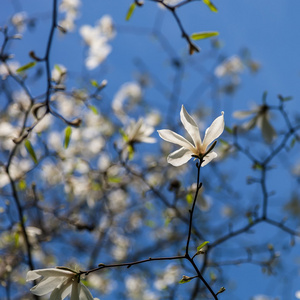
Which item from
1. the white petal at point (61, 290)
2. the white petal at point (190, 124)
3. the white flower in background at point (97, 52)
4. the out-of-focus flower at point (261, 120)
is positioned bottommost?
the white petal at point (61, 290)

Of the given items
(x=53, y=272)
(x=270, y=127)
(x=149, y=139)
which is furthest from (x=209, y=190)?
(x=53, y=272)

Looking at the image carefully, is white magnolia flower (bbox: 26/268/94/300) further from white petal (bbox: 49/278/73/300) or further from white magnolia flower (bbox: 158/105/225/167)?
white magnolia flower (bbox: 158/105/225/167)

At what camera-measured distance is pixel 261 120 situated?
5.76 ft

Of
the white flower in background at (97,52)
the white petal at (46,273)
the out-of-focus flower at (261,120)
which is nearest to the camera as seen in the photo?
the white petal at (46,273)

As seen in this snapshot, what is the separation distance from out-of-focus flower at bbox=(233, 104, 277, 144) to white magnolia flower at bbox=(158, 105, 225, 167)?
866 millimetres

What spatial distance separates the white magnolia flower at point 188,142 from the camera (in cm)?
87


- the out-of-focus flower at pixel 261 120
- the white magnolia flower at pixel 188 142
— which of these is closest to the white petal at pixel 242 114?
the out-of-focus flower at pixel 261 120

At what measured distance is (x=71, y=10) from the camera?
11.4 feet

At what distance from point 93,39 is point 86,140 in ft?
3.65

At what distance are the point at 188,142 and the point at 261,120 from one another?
0.99 m

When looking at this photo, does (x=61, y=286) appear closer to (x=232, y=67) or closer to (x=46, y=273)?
(x=46, y=273)

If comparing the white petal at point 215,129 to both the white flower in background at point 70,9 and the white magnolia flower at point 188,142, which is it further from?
the white flower in background at point 70,9

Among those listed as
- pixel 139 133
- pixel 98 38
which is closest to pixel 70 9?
pixel 98 38

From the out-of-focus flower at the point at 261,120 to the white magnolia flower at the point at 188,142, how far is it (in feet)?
2.84
